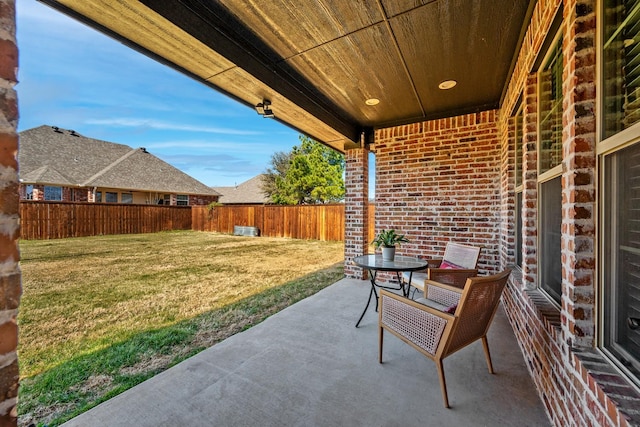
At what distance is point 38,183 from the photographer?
12.2 meters

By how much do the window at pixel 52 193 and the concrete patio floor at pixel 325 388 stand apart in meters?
15.9

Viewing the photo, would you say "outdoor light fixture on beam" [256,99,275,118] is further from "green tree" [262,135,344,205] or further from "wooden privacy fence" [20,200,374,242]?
"green tree" [262,135,344,205]

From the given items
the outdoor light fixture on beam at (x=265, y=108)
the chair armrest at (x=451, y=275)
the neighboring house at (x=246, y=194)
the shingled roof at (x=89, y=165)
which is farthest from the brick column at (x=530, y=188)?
the neighboring house at (x=246, y=194)

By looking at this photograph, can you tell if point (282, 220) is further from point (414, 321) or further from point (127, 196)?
point (414, 321)

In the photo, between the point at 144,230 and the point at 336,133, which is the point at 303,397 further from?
the point at 144,230

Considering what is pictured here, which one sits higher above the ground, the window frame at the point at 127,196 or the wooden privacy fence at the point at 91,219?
the window frame at the point at 127,196

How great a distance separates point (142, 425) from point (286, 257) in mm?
6012

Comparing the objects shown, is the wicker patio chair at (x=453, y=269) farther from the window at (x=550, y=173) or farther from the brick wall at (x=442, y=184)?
the window at (x=550, y=173)

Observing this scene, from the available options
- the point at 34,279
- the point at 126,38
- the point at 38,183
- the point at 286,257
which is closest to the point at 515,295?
the point at 126,38

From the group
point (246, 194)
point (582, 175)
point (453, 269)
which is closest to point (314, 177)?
point (246, 194)

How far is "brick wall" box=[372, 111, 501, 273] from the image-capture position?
12.6 ft

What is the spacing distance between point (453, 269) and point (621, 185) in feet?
6.64

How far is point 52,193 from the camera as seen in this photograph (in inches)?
519

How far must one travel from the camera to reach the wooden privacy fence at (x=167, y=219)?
1077 centimetres
